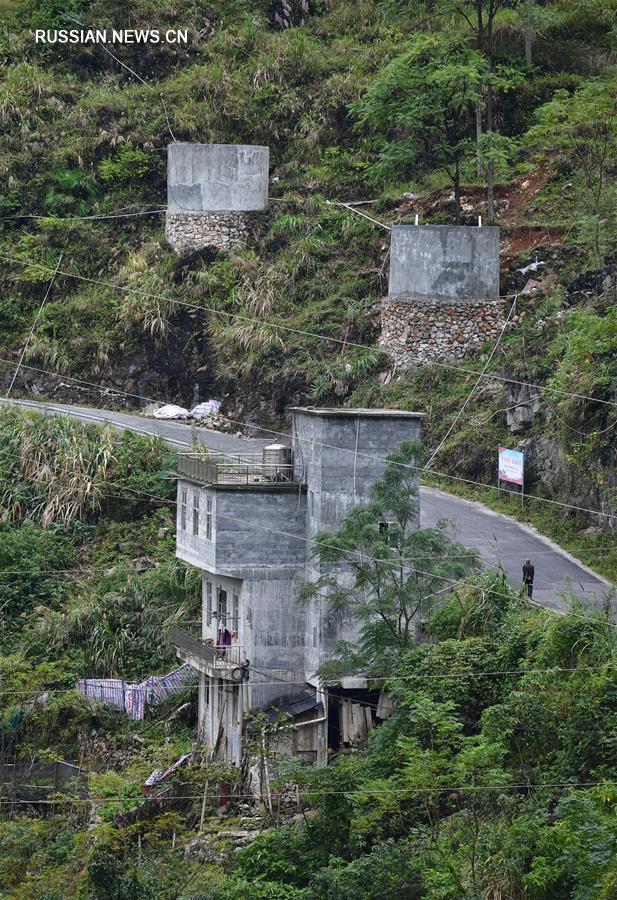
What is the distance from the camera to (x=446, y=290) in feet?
158

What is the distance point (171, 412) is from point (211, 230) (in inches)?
245

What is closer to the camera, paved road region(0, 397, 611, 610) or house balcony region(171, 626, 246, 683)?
paved road region(0, 397, 611, 610)

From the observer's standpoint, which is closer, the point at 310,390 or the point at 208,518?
the point at 208,518

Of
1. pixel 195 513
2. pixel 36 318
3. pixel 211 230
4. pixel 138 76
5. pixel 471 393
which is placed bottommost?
pixel 195 513

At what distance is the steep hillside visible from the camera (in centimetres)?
4578

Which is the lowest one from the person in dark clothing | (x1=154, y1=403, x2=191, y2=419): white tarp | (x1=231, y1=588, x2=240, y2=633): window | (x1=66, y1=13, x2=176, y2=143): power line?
(x1=231, y1=588, x2=240, y2=633): window

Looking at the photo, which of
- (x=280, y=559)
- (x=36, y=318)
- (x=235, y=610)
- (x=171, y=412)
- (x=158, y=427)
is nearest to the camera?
(x=280, y=559)

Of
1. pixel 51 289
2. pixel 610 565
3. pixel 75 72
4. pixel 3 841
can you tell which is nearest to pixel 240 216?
pixel 51 289

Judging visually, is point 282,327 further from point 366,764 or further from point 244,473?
point 366,764

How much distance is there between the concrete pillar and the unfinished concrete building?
7.65 m

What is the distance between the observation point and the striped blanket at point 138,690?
1631 inches

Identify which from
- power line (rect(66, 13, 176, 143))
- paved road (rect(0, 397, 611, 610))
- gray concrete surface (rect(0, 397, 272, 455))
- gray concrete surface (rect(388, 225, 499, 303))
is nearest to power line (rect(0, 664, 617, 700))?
paved road (rect(0, 397, 611, 610))

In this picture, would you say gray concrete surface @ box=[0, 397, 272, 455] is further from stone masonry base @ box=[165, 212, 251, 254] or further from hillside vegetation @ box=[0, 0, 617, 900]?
stone masonry base @ box=[165, 212, 251, 254]

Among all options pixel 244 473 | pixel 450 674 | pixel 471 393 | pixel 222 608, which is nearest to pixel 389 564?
pixel 450 674
